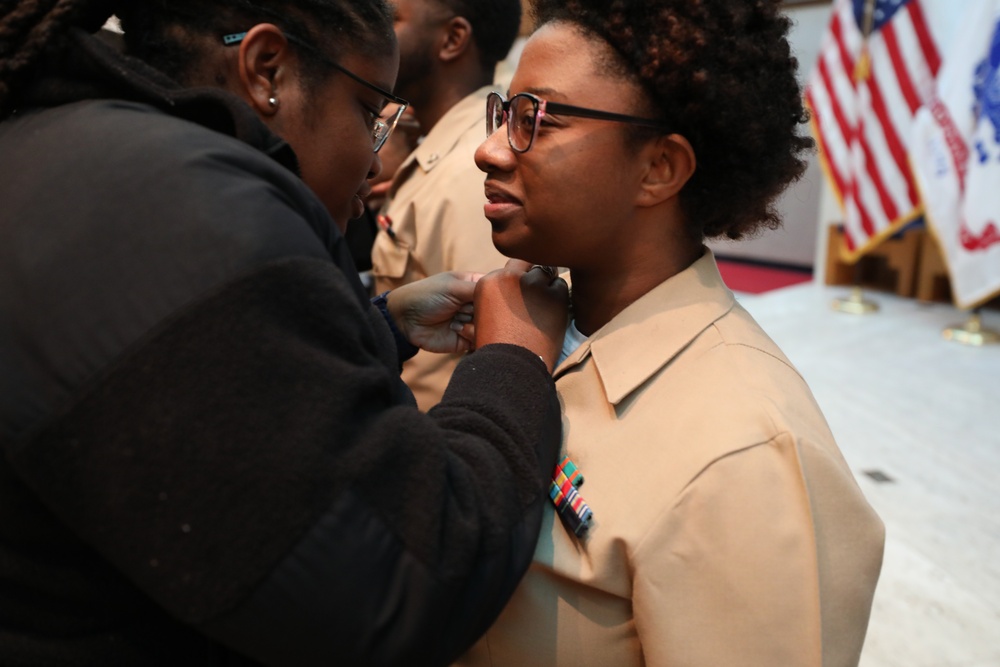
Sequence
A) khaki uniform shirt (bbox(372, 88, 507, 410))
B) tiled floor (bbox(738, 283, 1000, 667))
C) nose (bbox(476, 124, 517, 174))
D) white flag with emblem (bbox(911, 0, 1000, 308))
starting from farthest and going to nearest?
white flag with emblem (bbox(911, 0, 1000, 308)) < tiled floor (bbox(738, 283, 1000, 667)) < khaki uniform shirt (bbox(372, 88, 507, 410)) < nose (bbox(476, 124, 517, 174))

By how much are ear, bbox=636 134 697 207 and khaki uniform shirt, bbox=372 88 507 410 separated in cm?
76

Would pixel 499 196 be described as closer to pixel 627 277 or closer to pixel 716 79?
pixel 627 277

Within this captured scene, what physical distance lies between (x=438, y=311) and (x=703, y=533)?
682mm

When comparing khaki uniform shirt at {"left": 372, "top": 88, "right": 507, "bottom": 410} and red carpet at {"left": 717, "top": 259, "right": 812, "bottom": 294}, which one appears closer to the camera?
khaki uniform shirt at {"left": 372, "top": 88, "right": 507, "bottom": 410}

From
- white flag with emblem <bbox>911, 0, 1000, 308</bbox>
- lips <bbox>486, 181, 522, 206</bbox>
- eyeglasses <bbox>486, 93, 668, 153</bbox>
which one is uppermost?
eyeglasses <bbox>486, 93, 668, 153</bbox>

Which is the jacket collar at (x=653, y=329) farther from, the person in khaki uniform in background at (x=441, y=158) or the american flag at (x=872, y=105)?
the american flag at (x=872, y=105)

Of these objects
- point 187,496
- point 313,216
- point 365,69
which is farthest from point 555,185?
point 187,496

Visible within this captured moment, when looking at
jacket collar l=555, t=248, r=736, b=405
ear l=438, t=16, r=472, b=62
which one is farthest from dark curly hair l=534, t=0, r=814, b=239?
ear l=438, t=16, r=472, b=62

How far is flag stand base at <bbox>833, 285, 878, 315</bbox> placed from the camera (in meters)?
6.01

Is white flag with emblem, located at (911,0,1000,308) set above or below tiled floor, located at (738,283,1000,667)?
above

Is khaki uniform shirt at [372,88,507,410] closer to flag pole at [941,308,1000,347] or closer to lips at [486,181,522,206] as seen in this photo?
Result: lips at [486,181,522,206]

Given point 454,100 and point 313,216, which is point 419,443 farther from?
point 454,100

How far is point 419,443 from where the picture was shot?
2.62 feet

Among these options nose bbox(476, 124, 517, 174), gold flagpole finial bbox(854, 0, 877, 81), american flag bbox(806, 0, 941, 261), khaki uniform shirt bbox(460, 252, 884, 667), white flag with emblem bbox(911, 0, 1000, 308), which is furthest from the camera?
gold flagpole finial bbox(854, 0, 877, 81)
